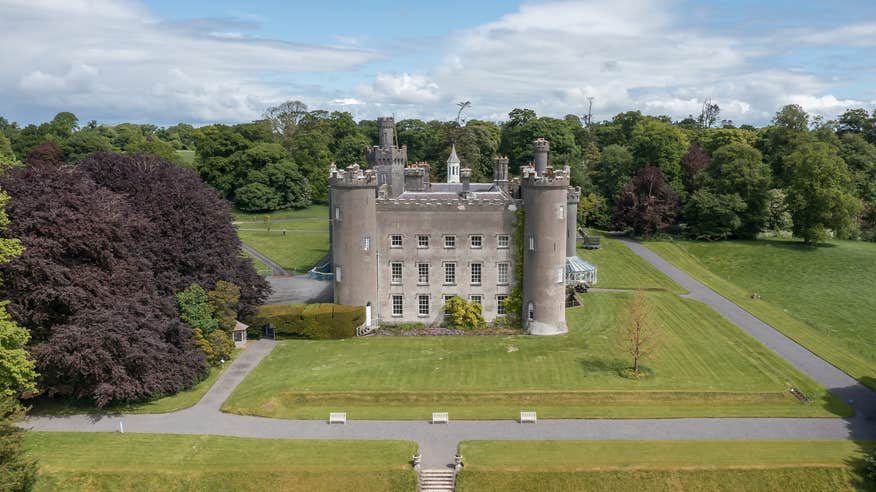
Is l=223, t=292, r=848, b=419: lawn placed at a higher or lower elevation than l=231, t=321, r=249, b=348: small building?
lower

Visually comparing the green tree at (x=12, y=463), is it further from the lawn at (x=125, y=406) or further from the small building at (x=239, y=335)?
the small building at (x=239, y=335)

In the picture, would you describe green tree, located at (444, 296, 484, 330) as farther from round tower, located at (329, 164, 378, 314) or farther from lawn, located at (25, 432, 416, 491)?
lawn, located at (25, 432, 416, 491)

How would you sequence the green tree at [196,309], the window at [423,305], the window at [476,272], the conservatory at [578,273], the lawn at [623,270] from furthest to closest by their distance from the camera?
1. the lawn at [623,270]
2. the conservatory at [578,273]
3. the window at [423,305]
4. the window at [476,272]
5. the green tree at [196,309]

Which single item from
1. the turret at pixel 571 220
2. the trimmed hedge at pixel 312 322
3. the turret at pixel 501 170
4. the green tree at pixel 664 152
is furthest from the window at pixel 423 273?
the green tree at pixel 664 152

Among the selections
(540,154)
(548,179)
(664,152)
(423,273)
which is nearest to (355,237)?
(423,273)

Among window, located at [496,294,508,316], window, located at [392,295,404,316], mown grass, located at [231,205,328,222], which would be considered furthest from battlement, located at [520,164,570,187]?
mown grass, located at [231,205,328,222]

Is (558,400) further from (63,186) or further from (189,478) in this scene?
(63,186)
